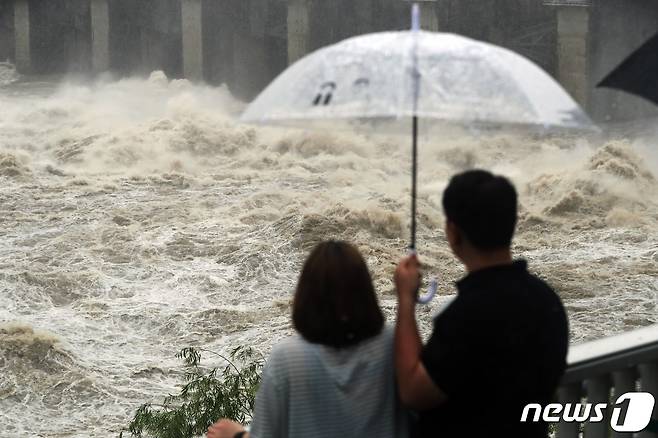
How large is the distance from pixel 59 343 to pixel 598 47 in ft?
44.0

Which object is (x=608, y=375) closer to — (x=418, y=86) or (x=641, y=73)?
(x=641, y=73)

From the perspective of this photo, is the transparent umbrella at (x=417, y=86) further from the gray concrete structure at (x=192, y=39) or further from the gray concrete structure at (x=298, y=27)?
the gray concrete structure at (x=192, y=39)

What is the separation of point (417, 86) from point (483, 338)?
65 cm

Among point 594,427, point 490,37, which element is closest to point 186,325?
point 594,427

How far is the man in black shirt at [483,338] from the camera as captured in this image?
203 cm

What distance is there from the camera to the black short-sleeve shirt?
79.8 inches

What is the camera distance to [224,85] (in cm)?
2344

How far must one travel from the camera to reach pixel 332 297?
82.7 inches

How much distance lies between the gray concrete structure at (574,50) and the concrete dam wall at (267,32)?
0.06 feet

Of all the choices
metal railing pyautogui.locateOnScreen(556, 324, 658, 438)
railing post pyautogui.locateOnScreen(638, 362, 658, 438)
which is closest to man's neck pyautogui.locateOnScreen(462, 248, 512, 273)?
metal railing pyautogui.locateOnScreen(556, 324, 658, 438)

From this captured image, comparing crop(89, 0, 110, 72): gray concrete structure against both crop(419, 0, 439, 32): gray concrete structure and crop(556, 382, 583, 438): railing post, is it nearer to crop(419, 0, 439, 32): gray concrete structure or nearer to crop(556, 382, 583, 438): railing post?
crop(419, 0, 439, 32): gray concrete structure

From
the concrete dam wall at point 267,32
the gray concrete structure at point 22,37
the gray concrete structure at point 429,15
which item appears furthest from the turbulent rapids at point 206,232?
the gray concrete structure at point 22,37

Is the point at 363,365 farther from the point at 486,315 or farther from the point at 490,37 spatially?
the point at 490,37

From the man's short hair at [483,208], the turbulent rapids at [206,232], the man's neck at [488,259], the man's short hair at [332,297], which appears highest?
the man's short hair at [483,208]
